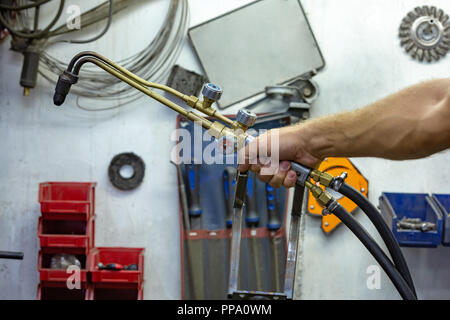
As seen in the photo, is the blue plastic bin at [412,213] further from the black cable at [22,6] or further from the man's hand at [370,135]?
the black cable at [22,6]

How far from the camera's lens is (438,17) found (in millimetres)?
2045

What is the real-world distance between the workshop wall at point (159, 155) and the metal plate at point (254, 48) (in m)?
0.06

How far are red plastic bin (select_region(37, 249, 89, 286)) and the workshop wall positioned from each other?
0.49 feet

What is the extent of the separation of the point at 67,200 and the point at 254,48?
960 millimetres

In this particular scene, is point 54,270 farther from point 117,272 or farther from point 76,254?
point 117,272

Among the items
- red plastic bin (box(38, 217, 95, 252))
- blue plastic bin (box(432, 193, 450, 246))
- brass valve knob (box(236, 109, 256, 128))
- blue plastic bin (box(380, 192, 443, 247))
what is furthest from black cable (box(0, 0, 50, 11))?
blue plastic bin (box(432, 193, 450, 246))

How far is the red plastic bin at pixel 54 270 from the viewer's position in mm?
1949

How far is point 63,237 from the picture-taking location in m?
1.95

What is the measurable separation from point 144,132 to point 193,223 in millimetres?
422

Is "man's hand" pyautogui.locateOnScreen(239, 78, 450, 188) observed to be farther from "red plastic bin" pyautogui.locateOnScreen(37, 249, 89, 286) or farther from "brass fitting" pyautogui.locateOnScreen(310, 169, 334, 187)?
"red plastic bin" pyautogui.locateOnScreen(37, 249, 89, 286)

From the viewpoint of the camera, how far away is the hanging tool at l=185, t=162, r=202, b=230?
204 cm
